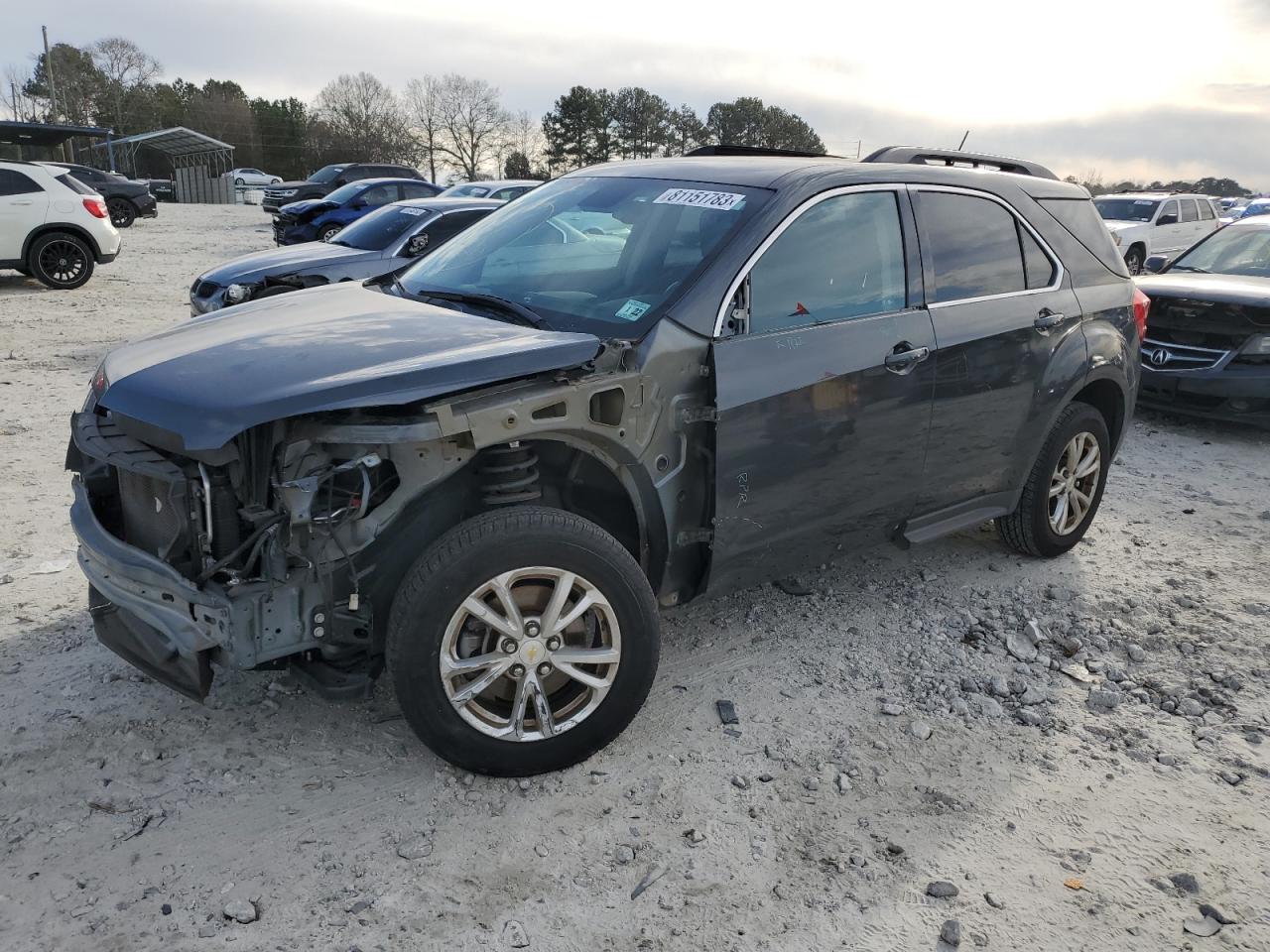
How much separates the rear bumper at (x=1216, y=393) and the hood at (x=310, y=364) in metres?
6.54

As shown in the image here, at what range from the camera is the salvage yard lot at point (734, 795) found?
2572 millimetres

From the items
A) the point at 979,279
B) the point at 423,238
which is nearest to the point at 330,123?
the point at 423,238

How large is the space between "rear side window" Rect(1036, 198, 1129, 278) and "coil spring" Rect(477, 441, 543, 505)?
116 inches

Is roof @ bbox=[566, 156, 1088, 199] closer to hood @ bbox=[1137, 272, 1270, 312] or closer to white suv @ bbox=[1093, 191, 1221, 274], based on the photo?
hood @ bbox=[1137, 272, 1270, 312]

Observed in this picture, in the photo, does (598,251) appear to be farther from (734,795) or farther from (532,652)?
(734,795)

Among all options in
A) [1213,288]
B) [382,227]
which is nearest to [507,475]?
[1213,288]

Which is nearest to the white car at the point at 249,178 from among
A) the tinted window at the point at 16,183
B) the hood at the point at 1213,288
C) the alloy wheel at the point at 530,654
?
the tinted window at the point at 16,183

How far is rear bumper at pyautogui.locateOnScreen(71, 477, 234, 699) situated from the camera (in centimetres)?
274

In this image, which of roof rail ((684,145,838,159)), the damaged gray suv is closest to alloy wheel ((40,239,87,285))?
the damaged gray suv

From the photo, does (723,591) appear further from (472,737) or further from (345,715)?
(345,715)

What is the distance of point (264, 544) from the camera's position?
2773 mm

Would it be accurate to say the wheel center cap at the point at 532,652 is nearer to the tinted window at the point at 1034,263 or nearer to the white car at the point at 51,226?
the tinted window at the point at 1034,263

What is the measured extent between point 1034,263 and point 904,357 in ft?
3.94

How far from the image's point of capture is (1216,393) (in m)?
7.61
